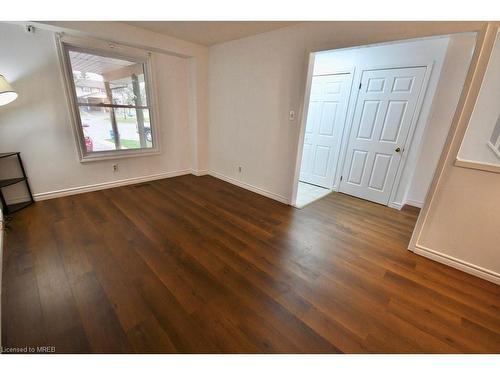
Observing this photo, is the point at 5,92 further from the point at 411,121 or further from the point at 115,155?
the point at 411,121

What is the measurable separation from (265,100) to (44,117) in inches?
119

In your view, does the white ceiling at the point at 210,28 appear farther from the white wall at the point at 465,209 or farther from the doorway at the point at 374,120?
the white wall at the point at 465,209

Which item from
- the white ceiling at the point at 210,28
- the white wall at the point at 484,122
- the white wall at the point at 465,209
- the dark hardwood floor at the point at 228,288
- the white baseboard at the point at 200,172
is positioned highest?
the white ceiling at the point at 210,28

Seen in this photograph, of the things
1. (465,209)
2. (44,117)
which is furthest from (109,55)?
(465,209)

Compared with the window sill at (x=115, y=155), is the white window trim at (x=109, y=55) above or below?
above

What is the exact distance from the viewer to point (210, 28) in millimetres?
2928

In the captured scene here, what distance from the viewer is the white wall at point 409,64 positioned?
8.93ft

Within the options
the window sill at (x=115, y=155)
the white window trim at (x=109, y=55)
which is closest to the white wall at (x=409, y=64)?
the white window trim at (x=109, y=55)
